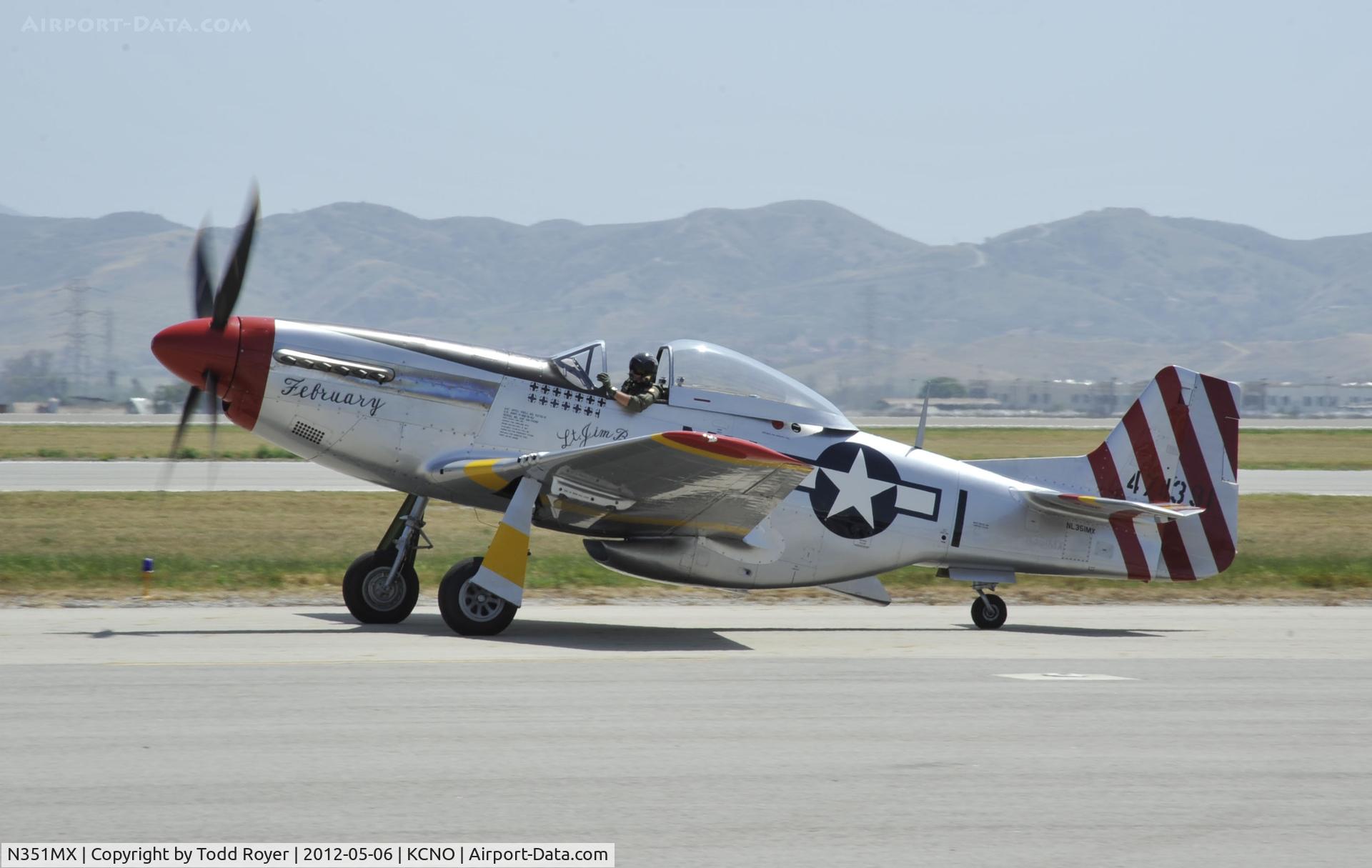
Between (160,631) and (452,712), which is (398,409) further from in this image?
(452,712)

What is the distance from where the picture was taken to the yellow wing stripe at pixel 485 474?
1221cm

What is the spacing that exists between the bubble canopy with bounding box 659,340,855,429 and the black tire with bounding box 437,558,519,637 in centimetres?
255

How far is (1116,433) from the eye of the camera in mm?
14547

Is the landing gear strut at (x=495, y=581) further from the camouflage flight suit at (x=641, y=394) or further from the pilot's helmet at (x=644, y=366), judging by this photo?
the pilot's helmet at (x=644, y=366)

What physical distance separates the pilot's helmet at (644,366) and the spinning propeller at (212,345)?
141 inches

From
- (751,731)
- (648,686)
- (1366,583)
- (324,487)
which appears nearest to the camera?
(751,731)

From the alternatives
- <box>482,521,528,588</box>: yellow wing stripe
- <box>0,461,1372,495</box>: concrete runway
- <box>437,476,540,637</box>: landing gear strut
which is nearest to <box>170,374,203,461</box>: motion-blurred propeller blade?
<box>437,476,540,637</box>: landing gear strut

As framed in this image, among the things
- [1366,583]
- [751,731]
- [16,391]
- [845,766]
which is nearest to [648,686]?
[751,731]

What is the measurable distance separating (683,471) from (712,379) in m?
1.78

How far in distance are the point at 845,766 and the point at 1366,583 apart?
13717mm

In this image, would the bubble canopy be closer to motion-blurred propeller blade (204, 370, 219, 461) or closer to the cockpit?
the cockpit

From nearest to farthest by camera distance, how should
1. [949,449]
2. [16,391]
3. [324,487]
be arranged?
[324,487]
[949,449]
[16,391]

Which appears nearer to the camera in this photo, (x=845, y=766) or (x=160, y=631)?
(x=845, y=766)

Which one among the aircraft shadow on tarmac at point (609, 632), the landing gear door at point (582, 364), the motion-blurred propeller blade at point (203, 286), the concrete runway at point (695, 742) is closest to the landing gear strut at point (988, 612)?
the aircraft shadow on tarmac at point (609, 632)
